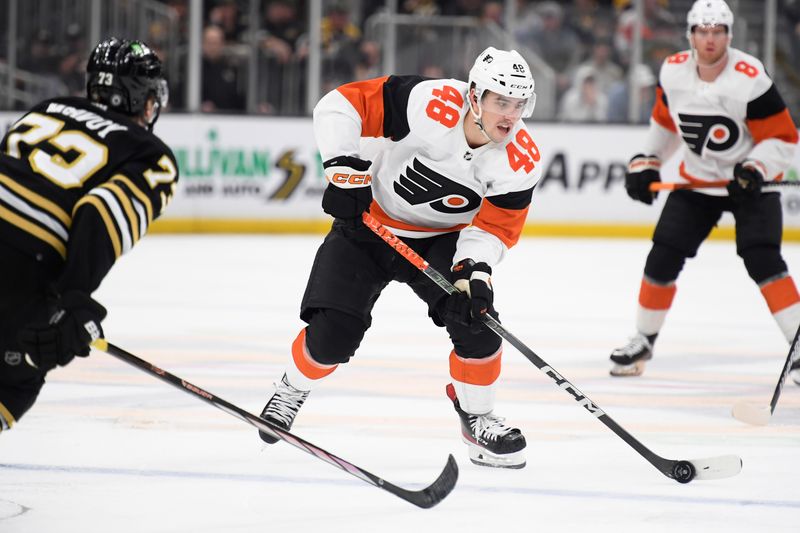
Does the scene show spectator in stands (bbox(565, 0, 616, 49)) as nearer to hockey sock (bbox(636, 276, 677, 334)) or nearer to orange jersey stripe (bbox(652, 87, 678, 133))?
orange jersey stripe (bbox(652, 87, 678, 133))

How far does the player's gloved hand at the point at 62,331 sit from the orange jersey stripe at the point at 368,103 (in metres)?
1.11

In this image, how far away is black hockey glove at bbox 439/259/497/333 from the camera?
2.75 metres

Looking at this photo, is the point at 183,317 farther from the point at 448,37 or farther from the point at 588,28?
the point at 588,28

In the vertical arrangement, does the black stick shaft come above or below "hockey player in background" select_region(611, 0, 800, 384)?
below

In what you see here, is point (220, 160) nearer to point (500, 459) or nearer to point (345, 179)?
point (345, 179)

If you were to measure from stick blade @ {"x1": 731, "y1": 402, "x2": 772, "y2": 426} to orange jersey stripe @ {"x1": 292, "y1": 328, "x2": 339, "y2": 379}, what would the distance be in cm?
124

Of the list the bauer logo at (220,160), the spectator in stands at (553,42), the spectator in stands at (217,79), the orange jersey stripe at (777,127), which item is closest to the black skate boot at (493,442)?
the orange jersey stripe at (777,127)

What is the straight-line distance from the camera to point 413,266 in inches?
118

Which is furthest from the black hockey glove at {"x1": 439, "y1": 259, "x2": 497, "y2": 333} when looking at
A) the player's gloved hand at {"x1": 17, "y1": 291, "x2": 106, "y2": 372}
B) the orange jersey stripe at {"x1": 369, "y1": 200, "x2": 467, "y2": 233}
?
the player's gloved hand at {"x1": 17, "y1": 291, "x2": 106, "y2": 372}

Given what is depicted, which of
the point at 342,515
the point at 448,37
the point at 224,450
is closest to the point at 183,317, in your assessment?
the point at 224,450

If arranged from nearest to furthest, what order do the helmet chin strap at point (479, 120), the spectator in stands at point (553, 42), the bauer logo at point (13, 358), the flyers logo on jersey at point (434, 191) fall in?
the bauer logo at point (13, 358), the helmet chin strap at point (479, 120), the flyers logo on jersey at point (434, 191), the spectator in stands at point (553, 42)

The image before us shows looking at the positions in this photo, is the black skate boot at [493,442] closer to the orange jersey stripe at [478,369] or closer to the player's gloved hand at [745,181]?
the orange jersey stripe at [478,369]

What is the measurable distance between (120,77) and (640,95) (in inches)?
278

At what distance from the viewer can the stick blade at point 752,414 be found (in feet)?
10.8
